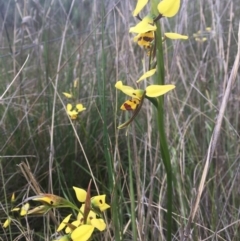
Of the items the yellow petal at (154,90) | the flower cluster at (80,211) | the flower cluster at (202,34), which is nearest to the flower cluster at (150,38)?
the yellow petal at (154,90)

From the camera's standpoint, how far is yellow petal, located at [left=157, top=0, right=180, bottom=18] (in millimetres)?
513

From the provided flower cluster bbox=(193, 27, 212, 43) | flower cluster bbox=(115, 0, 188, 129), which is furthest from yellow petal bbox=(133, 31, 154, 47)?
flower cluster bbox=(193, 27, 212, 43)

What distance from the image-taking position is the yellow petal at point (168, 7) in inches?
20.2

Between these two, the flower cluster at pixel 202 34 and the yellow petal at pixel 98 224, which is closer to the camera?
the yellow petal at pixel 98 224

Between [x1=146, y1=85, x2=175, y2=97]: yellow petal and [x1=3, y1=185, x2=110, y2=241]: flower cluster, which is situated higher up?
[x1=146, y1=85, x2=175, y2=97]: yellow petal

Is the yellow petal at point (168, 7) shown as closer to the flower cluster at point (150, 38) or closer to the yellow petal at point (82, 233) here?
the flower cluster at point (150, 38)

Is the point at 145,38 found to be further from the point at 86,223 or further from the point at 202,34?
the point at 202,34

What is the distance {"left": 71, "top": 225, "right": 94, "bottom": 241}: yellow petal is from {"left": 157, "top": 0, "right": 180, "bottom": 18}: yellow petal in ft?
0.83

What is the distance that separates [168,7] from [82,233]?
269 mm

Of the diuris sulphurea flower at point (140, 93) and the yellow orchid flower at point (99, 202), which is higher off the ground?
the diuris sulphurea flower at point (140, 93)

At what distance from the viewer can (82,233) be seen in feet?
1.75

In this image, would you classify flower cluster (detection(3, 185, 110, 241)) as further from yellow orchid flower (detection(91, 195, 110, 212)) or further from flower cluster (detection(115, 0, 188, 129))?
flower cluster (detection(115, 0, 188, 129))

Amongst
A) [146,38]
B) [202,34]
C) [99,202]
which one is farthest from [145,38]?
[202,34]

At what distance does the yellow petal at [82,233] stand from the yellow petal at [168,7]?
25 centimetres
